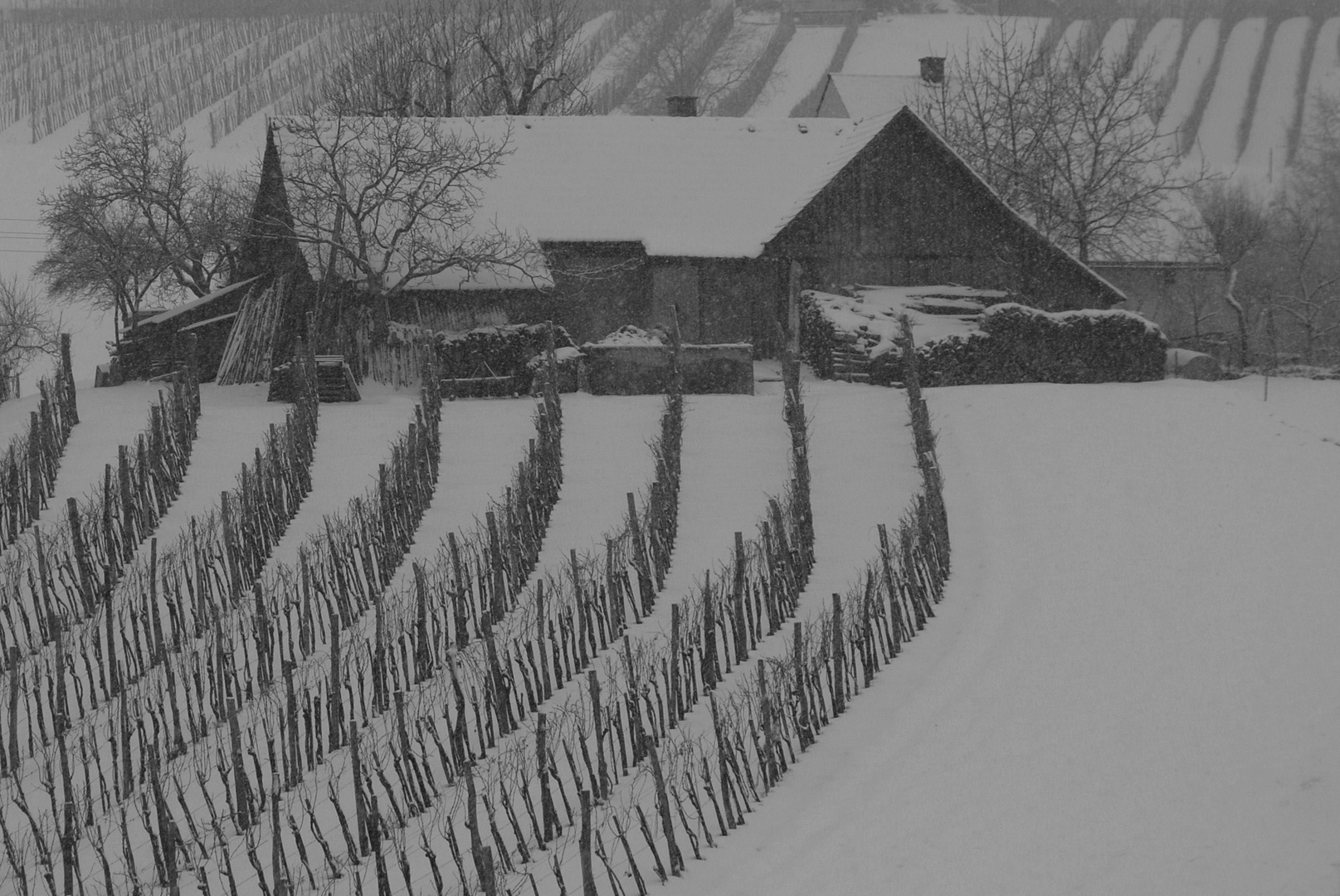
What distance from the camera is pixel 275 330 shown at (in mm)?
25125

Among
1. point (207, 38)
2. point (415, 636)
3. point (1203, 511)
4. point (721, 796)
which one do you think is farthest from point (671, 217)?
point (207, 38)

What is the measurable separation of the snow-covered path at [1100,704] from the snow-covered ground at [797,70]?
127 feet

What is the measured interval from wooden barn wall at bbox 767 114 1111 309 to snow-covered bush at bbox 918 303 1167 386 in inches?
141

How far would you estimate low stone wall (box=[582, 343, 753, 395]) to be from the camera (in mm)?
22625

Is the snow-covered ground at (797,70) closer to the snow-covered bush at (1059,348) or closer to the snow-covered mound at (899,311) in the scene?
the snow-covered mound at (899,311)

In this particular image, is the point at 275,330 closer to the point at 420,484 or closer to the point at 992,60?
the point at 420,484

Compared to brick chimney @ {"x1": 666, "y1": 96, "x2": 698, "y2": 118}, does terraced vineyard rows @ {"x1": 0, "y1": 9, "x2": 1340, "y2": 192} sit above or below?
above

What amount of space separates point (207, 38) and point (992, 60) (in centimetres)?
3372

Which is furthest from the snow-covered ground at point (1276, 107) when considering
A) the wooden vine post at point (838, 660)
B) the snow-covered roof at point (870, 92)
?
the wooden vine post at point (838, 660)

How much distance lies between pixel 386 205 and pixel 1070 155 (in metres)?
17.6

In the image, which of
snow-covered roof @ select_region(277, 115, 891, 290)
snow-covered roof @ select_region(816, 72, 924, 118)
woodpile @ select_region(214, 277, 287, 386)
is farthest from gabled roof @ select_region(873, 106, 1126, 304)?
snow-covered roof @ select_region(816, 72, 924, 118)

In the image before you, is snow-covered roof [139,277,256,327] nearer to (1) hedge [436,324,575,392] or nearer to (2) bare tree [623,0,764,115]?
(1) hedge [436,324,575,392]

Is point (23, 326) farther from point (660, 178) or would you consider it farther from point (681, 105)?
point (660, 178)

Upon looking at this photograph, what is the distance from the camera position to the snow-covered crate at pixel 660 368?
22.6m
